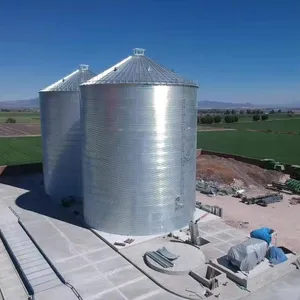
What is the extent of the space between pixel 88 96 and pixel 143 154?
4.91m

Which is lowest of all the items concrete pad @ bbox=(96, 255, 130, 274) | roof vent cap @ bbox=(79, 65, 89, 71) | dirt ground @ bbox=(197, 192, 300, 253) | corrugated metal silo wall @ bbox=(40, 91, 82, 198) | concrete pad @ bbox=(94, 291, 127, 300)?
dirt ground @ bbox=(197, 192, 300, 253)

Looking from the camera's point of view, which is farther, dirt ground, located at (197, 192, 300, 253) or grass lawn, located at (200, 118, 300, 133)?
grass lawn, located at (200, 118, 300, 133)

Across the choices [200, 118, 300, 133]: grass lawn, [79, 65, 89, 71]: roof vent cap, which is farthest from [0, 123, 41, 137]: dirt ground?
[200, 118, 300, 133]: grass lawn

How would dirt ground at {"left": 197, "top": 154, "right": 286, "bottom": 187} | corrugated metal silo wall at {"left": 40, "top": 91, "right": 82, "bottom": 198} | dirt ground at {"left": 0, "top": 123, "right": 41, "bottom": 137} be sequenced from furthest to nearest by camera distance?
→ dirt ground at {"left": 0, "top": 123, "right": 41, "bottom": 137}
dirt ground at {"left": 197, "top": 154, "right": 286, "bottom": 187}
corrugated metal silo wall at {"left": 40, "top": 91, "right": 82, "bottom": 198}

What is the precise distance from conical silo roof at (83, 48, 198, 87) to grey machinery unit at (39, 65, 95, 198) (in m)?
5.82

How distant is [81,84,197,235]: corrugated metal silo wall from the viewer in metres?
18.9

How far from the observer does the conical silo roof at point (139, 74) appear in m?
18.9

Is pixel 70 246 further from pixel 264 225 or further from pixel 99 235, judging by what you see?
pixel 264 225

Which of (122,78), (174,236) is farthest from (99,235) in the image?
(122,78)

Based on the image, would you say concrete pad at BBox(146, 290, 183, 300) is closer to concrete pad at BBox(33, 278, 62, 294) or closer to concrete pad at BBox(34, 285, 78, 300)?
concrete pad at BBox(34, 285, 78, 300)

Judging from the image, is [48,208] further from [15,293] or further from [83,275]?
[15,293]

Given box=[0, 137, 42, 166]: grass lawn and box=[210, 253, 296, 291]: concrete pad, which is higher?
box=[0, 137, 42, 166]: grass lawn

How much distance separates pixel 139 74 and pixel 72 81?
8.67 m

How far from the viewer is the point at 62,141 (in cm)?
2625
